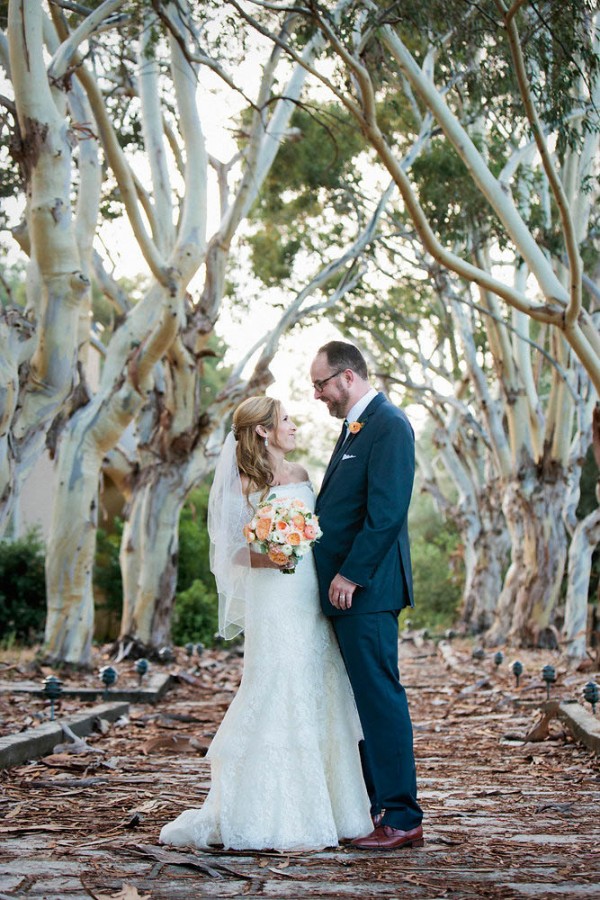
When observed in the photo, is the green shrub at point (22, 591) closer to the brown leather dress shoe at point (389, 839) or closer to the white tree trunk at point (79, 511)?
the white tree trunk at point (79, 511)

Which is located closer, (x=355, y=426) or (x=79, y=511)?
(x=355, y=426)

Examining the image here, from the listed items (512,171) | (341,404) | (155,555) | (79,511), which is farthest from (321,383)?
(155,555)

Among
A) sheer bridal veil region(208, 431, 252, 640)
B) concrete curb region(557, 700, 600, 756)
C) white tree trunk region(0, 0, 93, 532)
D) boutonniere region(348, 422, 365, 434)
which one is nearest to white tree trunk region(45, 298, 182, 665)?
white tree trunk region(0, 0, 93, 532)

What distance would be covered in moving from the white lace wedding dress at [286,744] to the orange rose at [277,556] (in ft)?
0.76

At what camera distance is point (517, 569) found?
68.3ft

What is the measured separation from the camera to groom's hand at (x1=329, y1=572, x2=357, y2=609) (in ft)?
16.5

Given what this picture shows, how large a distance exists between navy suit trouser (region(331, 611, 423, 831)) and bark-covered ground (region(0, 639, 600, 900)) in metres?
0.21

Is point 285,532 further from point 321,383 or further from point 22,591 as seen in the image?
point 22,591

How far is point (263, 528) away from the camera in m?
5.09

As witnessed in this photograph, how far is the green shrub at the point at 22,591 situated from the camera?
19.1 meters

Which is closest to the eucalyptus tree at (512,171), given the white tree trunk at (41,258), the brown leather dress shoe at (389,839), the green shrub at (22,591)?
the white tree trunk at (41,258)

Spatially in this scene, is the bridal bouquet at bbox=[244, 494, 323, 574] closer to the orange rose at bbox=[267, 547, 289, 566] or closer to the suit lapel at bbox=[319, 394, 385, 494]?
the orange rose at bbox=[267, 547, 289, 566]

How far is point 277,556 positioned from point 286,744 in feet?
2.76

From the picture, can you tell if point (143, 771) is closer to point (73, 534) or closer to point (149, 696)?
point (149, 696)
